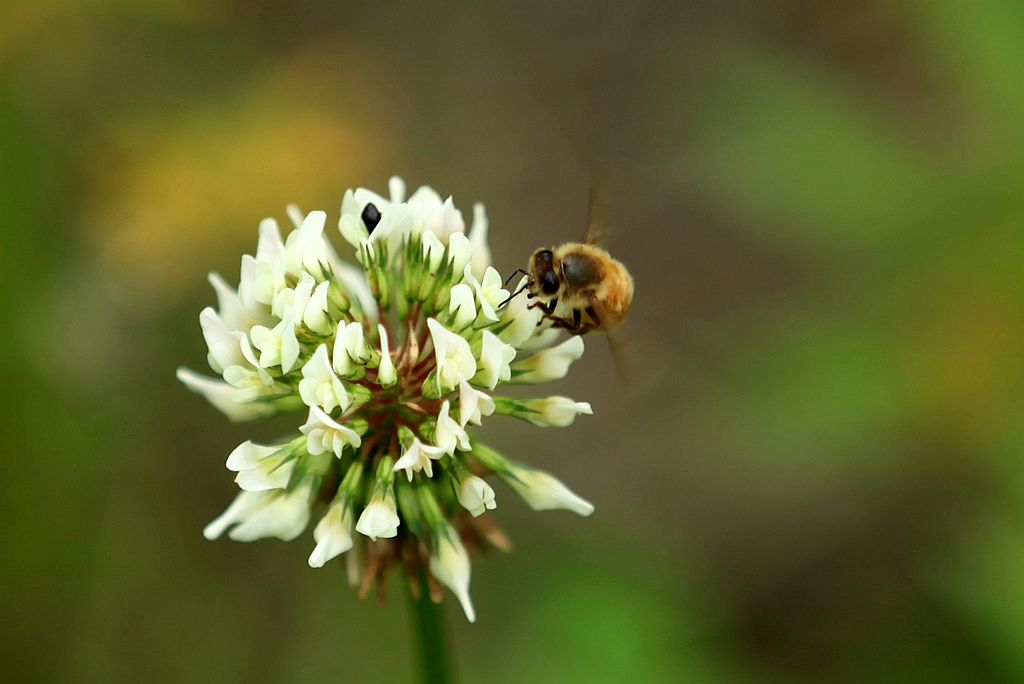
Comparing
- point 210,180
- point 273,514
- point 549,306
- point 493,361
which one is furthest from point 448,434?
point 210,180

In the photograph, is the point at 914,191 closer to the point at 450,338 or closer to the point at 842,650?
the point at 842,650

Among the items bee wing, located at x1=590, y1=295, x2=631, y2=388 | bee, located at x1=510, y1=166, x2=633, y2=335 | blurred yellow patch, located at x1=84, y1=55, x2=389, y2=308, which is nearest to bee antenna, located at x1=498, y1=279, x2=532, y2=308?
bee, located at x1=510, y1=166, x2=633, y2=335

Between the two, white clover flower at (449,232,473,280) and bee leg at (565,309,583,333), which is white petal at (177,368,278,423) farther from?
bee leg at (565,309,583,333)

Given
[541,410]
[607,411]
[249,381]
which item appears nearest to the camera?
[249,381]

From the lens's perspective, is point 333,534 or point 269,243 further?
point 269,243

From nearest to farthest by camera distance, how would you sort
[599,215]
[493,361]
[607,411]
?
[493,361] < [599,215] < [607,411]

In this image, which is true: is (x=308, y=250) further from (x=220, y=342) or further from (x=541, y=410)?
(x=541, y=410)

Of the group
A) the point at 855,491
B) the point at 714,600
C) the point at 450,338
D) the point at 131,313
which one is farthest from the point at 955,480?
the point at 131,313

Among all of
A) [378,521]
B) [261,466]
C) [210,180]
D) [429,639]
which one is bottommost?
[429,639]
